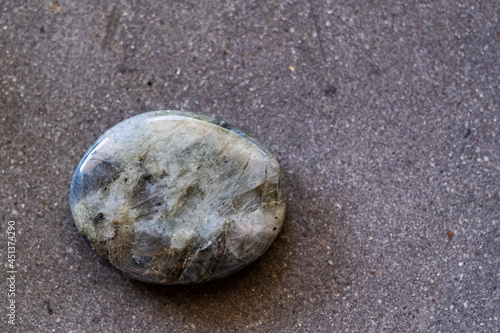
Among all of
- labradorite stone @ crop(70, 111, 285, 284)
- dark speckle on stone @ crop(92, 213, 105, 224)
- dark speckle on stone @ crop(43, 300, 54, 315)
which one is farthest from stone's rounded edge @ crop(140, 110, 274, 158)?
dark speckle on stone @ crop(43, 300, 54, 315)

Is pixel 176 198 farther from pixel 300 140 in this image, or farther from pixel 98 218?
pixel 300 140

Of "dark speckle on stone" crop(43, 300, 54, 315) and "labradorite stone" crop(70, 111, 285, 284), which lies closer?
"labradorite stone" crop(70, 111, 285, 284)

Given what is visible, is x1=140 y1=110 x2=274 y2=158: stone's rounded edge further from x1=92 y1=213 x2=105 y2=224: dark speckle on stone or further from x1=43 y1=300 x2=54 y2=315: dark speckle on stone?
x1=43 y1=300 x2=54 y2=315: dark speckle on stone

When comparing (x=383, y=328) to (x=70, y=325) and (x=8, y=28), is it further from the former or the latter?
(x=8, y=28)

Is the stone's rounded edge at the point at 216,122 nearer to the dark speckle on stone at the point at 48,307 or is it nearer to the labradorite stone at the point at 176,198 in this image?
the labradorite stone at the point at 176,198

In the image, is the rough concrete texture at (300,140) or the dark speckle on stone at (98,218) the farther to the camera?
the rough concrete texture at (300,140)

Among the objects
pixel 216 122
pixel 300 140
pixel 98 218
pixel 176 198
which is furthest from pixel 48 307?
pixel 300 140

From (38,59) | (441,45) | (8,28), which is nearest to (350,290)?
(441,45)

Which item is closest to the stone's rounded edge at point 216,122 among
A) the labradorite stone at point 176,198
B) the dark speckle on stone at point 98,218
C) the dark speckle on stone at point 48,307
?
the labradorite stone at point 176,198
